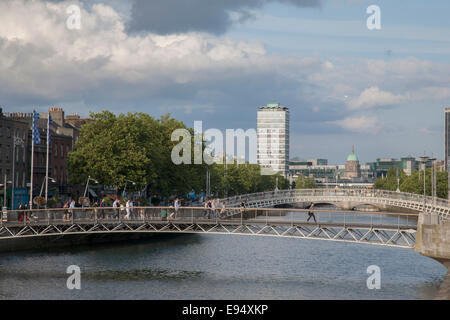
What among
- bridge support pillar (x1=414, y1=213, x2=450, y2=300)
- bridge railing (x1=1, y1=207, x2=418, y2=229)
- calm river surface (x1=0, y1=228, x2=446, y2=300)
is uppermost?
bridge railing (x1=1, y1=207, x2=418, y2=229)

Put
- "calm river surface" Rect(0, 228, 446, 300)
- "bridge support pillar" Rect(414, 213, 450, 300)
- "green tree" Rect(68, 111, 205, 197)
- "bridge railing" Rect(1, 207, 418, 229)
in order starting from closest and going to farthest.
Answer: "calm river surface" Rect(0, 228, 446, 300) < "bridge support pillar" Rect(414, 213, 450, 300) < "bridge railing" Rect(1, 207, 418, 229) < "green tree" Rect(68, 111, 205, 197)

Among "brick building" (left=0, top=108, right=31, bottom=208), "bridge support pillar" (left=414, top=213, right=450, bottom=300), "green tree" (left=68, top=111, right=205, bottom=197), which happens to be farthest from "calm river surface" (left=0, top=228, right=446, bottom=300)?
"brick building" (left=0, top=108, right=31, bottom=208)

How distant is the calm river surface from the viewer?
44.8 meters

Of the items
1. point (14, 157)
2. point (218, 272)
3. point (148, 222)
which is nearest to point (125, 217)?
point (148, 222)

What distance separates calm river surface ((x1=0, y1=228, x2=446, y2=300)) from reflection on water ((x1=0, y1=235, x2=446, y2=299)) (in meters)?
0.06

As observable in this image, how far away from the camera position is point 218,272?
53.3 meters

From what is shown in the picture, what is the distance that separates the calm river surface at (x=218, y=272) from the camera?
44750 millimetres

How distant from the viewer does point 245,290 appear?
4572 centimetres

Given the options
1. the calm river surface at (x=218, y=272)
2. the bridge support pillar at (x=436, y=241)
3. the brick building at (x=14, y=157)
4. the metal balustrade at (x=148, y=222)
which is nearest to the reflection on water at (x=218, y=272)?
the calm river surface at (x=218, y=272)

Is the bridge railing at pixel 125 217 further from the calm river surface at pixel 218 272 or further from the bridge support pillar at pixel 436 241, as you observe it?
the bridge support pillar at pixel 436 241

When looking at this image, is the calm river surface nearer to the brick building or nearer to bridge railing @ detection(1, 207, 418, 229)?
bridge railing @ detection(1, 207, 418, 229)
